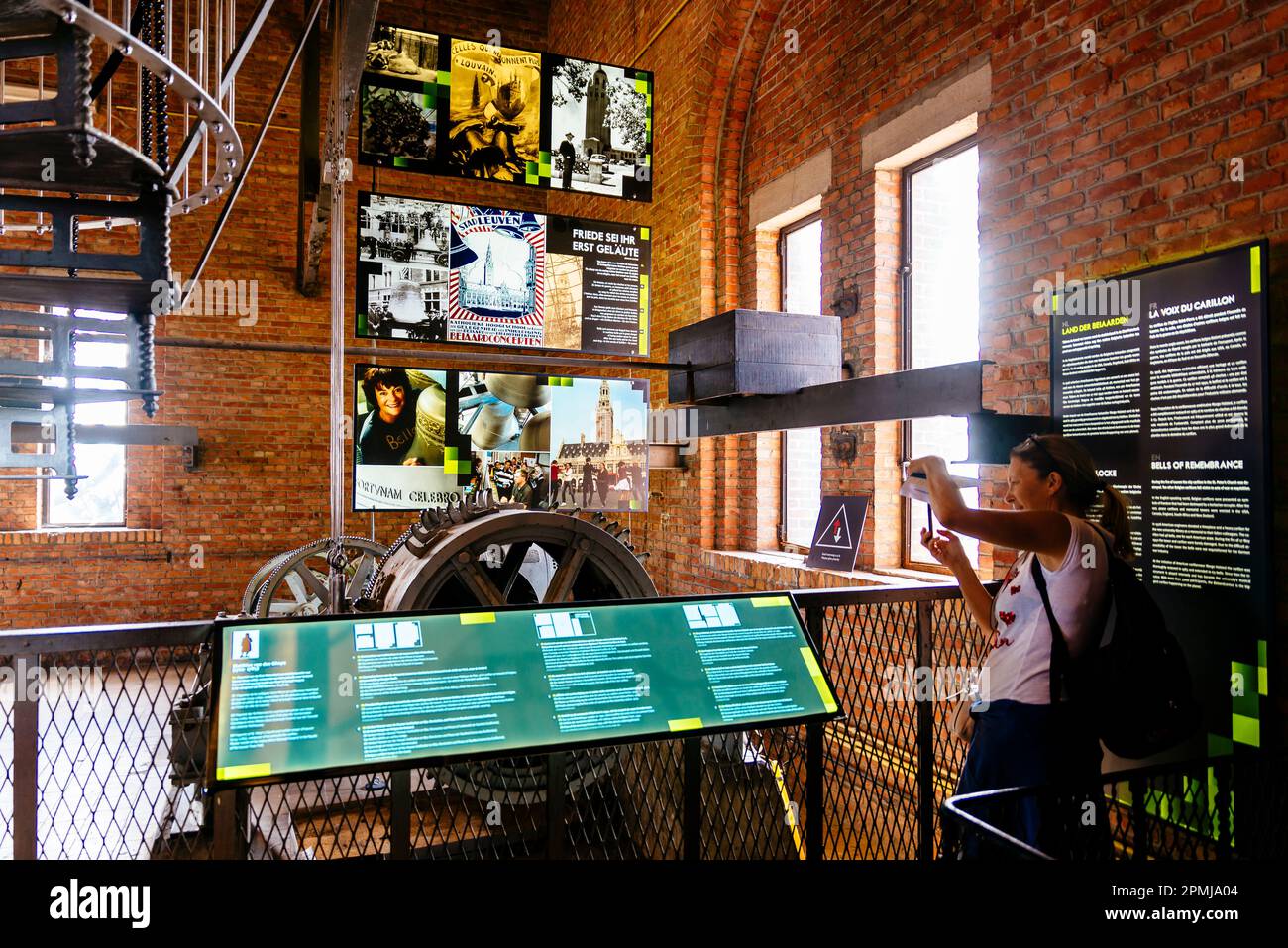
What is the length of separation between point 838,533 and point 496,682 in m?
3.32

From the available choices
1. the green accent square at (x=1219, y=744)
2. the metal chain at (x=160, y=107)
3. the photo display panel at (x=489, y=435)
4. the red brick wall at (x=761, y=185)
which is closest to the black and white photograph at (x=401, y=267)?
the photo display panel at (x=489, y=435)

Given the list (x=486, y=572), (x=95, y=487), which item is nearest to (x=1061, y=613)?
(x=486, y=572)

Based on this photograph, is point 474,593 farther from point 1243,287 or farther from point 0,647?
point 1243,287

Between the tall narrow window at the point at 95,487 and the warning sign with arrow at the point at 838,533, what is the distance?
6310mm

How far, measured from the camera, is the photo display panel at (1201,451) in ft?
8.51

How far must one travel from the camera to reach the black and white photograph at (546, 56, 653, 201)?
4406mm

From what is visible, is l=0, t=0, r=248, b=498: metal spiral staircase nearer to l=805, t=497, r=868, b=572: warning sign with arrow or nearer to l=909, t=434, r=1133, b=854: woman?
l=909, t=434, r=1133, b=854: woman

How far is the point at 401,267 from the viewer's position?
4.33 metres

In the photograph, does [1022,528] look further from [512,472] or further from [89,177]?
[512,472]

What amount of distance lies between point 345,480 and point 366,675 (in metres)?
6.85

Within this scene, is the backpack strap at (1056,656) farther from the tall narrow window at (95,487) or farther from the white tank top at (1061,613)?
the tall narrow window at (95,487)
